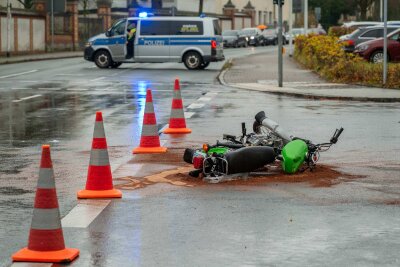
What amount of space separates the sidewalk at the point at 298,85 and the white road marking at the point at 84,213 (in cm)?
1667

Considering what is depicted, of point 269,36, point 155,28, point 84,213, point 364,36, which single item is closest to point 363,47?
point 364,36

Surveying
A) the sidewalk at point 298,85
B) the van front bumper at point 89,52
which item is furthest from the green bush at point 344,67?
the van front bumper at point 89,52

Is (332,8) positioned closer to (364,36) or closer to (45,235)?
(364,36)

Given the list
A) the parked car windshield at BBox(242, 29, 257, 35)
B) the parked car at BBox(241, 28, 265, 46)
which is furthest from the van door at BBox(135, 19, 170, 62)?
the parked car windshield at BBox(242, 29, 257, 35)

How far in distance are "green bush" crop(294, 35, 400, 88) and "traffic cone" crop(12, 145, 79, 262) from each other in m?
23.4

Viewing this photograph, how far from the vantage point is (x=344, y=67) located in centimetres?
3350

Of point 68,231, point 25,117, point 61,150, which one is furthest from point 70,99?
point 68,231

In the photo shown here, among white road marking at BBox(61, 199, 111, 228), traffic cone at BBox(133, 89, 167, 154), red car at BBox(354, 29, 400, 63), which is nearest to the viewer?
white road marking at BBox(61, 199, 111, 228)

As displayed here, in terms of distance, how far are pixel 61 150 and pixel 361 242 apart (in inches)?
290

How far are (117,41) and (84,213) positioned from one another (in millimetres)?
34217

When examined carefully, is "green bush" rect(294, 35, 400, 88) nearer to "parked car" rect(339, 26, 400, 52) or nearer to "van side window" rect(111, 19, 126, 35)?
"parked car" rect(339, 26, 400, 52)

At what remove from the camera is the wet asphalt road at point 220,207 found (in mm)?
8188

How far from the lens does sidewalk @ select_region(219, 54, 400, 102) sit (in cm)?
2708

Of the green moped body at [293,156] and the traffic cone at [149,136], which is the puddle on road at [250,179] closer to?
the green moped body at [293,156]
